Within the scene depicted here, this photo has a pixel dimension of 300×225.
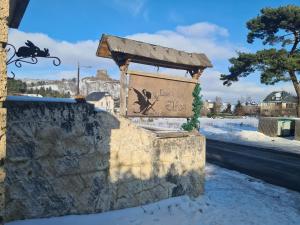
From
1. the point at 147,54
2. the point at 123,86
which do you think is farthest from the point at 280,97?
the point at 123,86

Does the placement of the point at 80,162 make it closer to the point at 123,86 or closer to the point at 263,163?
the point at 123,86

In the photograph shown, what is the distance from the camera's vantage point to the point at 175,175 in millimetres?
6500

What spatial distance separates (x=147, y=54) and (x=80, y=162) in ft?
10.9

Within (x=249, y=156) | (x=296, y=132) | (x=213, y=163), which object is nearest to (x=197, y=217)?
(x=213, y=163)

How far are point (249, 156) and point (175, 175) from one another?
861cm

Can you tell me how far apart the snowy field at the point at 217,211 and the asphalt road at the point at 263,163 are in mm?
1280

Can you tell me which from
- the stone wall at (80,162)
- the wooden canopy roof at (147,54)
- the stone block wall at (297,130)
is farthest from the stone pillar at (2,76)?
the stone block wall at (297,130)

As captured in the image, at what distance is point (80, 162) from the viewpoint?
5062mm

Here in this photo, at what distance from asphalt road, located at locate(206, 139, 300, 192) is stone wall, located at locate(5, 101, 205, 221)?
4.62m

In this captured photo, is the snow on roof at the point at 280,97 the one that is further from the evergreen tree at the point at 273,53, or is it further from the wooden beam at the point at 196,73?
the wooden beam at the point at 196,73

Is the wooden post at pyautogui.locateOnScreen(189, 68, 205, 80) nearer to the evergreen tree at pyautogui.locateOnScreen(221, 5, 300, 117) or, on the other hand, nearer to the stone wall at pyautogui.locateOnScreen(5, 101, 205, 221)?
the stone wall at pyautogui.locateOnScreen(5, 101, 205, 221)

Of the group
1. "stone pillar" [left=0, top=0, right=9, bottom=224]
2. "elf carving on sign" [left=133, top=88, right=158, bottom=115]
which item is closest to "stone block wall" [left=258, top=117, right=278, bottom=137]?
"elf carving on sign" [left=133, top=88, right=158, bottom=115]

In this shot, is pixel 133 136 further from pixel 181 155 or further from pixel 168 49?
pixel 168 49

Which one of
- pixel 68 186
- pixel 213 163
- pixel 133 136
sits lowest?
pixel 213 163
